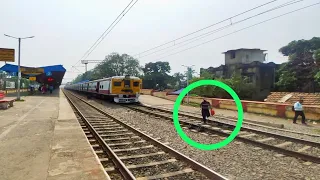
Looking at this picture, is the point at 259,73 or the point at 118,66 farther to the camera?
the point at 118,66

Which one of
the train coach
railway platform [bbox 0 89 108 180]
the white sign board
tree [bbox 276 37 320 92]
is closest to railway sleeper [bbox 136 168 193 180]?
railway platform [bbox 0 89 108 180]

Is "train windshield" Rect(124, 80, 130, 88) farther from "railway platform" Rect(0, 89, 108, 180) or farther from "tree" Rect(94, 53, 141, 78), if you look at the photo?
"tree" Rect(94, 53, 141, 78)

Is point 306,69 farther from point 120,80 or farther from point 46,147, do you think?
point 46,147

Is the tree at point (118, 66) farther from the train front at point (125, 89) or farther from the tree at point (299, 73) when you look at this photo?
the train front at point (125, 89)

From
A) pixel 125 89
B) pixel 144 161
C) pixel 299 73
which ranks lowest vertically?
pixel 144 161

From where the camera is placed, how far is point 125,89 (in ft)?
79.2

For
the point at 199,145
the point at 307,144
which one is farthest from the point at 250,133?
the point at 199,145

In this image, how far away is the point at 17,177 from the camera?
462 cm

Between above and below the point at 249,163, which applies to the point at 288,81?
above

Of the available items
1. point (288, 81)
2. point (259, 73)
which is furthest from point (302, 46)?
point (288, 81)

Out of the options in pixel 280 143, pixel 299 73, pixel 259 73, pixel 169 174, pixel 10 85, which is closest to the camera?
pixel 169 174

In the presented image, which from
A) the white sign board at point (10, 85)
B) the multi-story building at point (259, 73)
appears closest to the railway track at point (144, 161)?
the multi-story building at point (259, 73)

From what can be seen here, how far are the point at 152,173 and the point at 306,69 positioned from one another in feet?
139

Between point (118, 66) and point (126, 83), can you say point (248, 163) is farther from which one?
point (118, 66)
